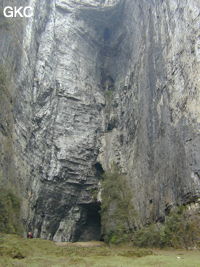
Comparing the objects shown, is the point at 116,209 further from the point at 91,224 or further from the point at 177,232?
the point at 177,232

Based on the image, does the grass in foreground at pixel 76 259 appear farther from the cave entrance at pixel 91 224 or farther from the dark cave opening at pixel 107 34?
the dark cave opening at pixel 107 34

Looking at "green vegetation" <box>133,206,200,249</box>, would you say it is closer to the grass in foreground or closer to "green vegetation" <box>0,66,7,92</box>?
the grass in foreground

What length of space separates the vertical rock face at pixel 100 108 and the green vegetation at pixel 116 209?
893mm

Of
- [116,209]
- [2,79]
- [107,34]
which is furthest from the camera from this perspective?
[107,34]

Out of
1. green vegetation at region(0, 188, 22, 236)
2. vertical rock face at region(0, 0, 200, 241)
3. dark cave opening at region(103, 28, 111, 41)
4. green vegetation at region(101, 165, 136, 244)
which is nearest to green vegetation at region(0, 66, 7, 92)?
vertical rock face at region(0, 0, 200, 241)

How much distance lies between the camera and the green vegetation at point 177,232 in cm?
1596

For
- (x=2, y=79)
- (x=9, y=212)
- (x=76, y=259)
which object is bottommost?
(x=76, y=259)

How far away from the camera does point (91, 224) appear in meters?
30.8

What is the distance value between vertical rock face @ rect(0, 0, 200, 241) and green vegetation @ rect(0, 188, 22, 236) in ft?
9.31

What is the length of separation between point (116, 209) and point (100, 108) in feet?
40.2

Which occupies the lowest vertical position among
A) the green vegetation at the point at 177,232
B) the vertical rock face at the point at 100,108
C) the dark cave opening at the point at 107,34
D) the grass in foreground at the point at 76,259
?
the grass in foreground at the point at 76,259
